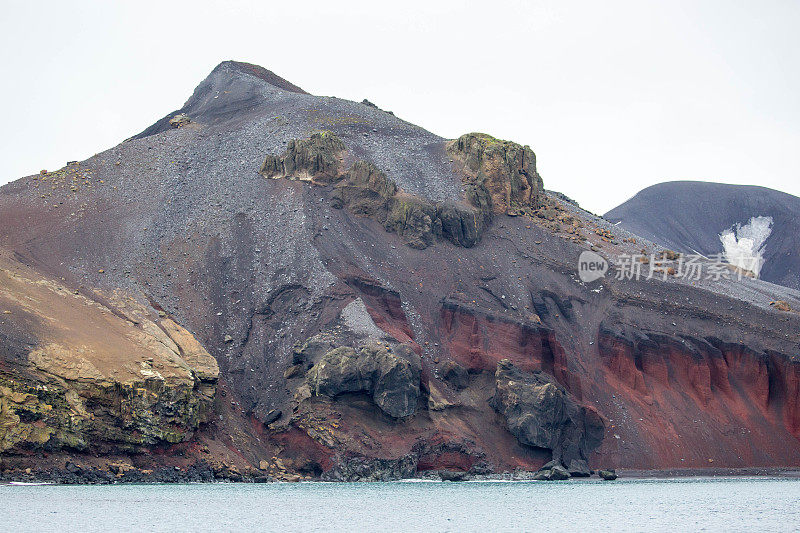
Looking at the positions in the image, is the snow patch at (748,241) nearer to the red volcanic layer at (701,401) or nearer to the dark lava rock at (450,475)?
the red volcanic layer at (701,401)

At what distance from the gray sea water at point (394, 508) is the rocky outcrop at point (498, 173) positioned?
1539 inches

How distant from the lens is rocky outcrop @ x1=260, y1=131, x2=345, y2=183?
8981cm

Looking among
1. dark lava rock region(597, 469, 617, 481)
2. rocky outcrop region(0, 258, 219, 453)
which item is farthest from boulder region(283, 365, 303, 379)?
dark lava rock region(597, 469, 617, 481)

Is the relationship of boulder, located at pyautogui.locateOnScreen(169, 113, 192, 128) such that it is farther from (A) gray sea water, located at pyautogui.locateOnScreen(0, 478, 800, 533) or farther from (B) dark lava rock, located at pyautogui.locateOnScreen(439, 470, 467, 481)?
(B) dark lava rock, located at pyautogui.locateOnScreen(439, 470, 467, 481)

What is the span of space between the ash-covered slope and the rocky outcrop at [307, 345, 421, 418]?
107 m

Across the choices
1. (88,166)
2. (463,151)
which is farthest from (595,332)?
(88,166)

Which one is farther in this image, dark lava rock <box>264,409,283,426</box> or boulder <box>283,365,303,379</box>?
boulder <box>283,365,303,379</box>

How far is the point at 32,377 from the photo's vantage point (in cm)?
5325

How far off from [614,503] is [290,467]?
2350 cm

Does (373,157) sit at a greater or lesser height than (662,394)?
greater

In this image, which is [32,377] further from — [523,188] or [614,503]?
[523,188]

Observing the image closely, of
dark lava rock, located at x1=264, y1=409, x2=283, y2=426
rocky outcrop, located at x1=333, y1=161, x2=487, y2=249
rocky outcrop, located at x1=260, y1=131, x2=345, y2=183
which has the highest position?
rocky outcrop, located at x1=260, y1=131, x2=345, y2=183

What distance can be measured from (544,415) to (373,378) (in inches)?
566

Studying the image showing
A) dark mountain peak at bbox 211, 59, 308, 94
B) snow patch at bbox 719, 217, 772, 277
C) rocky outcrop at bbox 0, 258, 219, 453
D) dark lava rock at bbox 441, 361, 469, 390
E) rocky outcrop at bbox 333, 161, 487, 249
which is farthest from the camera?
snow patch at bbox 719, 217, 772, 277
